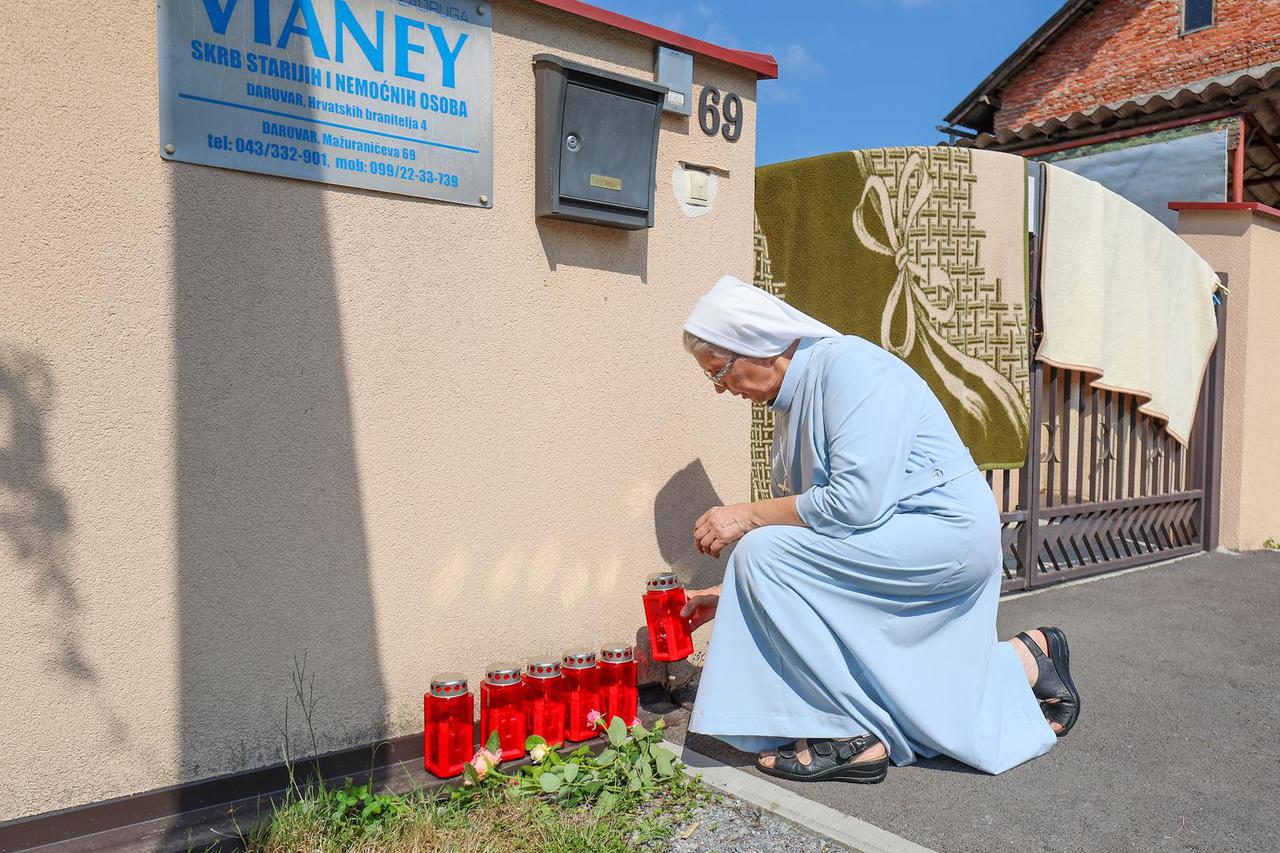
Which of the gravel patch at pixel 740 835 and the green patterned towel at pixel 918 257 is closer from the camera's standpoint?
the gravel patch at pixel 740 835

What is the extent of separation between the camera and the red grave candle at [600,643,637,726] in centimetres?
312

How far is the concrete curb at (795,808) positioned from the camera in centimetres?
238

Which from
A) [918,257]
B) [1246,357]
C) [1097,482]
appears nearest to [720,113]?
[918,257]

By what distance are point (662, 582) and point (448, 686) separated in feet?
2.89

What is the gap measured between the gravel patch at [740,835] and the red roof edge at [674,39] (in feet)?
8.42

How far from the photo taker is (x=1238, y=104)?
877 cm

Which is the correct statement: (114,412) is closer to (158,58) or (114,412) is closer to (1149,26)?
(158,58)

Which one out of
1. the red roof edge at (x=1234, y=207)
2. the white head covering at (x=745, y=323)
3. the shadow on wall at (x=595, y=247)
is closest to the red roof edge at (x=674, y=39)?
the shadow on wall at (x=595, y=247)

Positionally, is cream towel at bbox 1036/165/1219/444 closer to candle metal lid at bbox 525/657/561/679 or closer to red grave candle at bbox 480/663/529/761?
candle metal lid at bbox 525/657/561/679

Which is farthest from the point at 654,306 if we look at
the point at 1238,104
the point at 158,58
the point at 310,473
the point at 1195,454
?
the point at 1238,104

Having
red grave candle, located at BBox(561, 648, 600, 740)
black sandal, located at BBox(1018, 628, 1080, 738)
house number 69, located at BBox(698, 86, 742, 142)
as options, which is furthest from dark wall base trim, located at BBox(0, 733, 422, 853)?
house number 69, located at BBox(698, 86, 742, 142)

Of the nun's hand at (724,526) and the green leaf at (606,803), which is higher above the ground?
the nun's hand at (724,526)

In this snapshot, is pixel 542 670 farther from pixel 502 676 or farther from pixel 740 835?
pixel 740 835

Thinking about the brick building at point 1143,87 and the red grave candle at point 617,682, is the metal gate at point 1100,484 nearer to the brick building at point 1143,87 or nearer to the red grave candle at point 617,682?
the red grave candle at point 617,682
